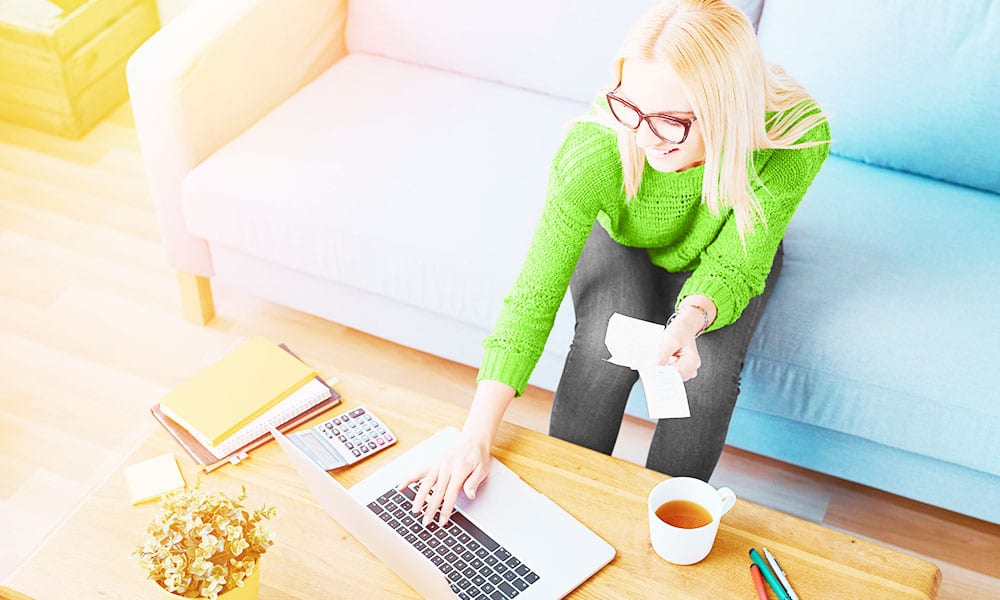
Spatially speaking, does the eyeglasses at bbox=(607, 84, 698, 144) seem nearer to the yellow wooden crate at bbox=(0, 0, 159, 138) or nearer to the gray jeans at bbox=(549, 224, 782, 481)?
the gray jeans at bbox=(549, 224, 782, 481)

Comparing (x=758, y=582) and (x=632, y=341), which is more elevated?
(x=632, y=341)

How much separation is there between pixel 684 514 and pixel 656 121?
49 centimetres

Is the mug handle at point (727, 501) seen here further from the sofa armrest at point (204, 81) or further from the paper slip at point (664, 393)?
the sofa armrest at point (204, 81)

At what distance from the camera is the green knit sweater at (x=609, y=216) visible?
147 cm

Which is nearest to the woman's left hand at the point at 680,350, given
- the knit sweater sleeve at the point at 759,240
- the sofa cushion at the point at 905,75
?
the knit sweater sleeve at the point at 759,240

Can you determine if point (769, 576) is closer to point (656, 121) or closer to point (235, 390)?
point (656, 121)

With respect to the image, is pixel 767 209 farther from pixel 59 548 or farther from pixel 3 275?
pixel 3 275

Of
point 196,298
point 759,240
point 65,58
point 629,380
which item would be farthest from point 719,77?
point 65,58

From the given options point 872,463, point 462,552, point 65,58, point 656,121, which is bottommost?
point 872,463

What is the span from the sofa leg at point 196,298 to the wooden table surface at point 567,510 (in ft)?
2.77

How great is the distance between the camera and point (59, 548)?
1252mm

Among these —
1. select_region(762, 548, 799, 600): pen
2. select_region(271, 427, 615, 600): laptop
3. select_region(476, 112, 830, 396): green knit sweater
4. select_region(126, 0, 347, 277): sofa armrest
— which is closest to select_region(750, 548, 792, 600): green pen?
select_region(762, 548, 799, 600): pen

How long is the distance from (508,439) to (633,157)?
44cm

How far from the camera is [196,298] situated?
2227mm
